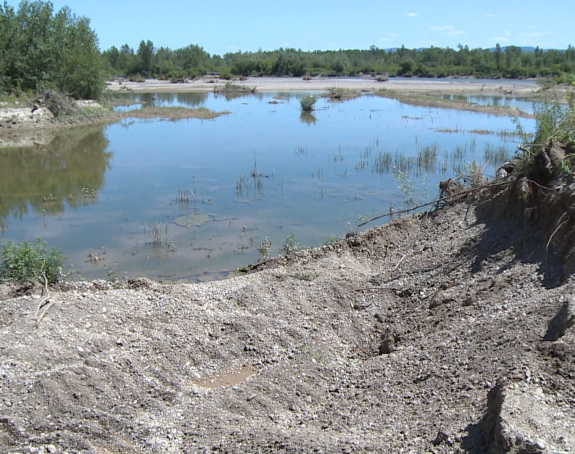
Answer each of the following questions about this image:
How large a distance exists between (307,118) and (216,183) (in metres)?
17.6

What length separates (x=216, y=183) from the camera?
1703cm

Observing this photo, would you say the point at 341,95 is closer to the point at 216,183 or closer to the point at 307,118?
the point at 307,118

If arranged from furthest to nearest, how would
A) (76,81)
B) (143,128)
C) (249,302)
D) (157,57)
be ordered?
(157,57) < (76,81) < (143,128) < (249,302)

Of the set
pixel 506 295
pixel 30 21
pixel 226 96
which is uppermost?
pixel 30 21

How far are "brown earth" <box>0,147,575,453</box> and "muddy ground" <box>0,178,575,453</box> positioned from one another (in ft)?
0.06

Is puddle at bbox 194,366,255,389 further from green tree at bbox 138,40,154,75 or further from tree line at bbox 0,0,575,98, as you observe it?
green tree at bbox 138,40,154,75

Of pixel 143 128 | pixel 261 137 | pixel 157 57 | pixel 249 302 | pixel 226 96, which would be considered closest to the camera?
pixel 249 302

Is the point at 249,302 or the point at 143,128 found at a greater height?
the point at 143,128

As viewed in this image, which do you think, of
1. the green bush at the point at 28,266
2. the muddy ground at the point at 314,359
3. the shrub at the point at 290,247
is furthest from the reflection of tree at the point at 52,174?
the muddy ground at the point at 314,359

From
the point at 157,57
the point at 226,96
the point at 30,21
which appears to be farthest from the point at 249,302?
the point at 157,57

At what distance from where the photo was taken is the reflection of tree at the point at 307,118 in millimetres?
31959

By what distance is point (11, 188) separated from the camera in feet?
55.1

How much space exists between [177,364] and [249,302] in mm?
1581

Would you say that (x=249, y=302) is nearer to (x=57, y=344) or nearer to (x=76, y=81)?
(x=57, y=344)
